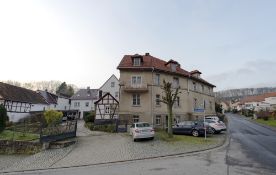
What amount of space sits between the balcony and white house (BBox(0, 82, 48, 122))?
2134 cm

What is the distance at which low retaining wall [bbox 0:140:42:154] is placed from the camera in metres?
20.3

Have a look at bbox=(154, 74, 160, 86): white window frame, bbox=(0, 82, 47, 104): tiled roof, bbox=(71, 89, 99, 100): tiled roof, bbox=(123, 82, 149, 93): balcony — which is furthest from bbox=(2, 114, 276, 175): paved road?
bbox=(71, 89, 99, 100): tiled roof

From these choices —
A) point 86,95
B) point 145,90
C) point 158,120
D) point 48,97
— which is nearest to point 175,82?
point 145,90

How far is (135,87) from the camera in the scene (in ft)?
109

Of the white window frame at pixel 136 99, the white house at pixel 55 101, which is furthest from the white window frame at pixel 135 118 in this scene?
the white house at pixel 55 101

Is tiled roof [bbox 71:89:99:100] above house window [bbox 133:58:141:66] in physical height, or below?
below

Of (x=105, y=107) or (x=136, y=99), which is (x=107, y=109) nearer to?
(x=105, y=107)

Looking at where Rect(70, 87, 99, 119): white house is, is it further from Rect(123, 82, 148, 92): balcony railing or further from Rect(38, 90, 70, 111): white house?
Rect(123, 82, 148, 92): balcony railing

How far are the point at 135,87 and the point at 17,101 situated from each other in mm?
25663

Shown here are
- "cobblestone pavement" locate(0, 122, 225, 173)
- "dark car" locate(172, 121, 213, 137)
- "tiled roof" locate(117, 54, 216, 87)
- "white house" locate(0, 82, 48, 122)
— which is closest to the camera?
"cobblestone pavement" locate(0, 122, 225, 173)

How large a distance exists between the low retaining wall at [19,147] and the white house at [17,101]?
1951cm

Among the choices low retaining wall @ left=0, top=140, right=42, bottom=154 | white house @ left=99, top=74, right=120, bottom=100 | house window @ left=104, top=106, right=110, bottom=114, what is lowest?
low retaining wall @ left=0, top=140, right=42, bottom=154

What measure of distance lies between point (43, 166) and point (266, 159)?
45.1 feet

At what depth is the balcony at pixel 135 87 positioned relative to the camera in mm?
33031
